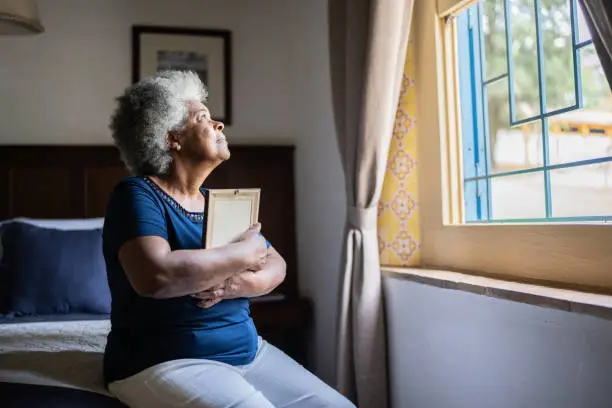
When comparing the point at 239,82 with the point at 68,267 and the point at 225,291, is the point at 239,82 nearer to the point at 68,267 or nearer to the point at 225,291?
the point at 68,267

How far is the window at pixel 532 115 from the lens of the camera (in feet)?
4.88

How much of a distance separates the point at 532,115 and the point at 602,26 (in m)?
0.61

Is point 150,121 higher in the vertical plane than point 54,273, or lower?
higher

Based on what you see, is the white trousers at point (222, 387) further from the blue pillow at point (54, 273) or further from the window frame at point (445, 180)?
the blue pillow at point (54, 273)

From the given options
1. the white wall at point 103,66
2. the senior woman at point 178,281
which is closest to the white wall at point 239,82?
the white wall at point 103,66

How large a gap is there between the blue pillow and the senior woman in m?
1.01

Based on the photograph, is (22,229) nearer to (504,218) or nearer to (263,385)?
(263,385)

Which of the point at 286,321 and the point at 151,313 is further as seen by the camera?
the point at 286,321

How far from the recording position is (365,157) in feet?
6.36

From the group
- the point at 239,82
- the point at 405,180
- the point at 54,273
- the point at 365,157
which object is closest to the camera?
the point at 365,157

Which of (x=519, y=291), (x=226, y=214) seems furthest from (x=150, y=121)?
(x=519, y=291)

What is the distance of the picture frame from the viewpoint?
128cm

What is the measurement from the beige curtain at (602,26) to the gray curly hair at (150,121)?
940 millimetres

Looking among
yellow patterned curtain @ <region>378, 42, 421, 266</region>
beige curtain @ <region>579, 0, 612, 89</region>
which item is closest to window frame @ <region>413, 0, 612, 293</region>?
yellow patterned curtain @ <region>378, 42, 421, 266</region>
